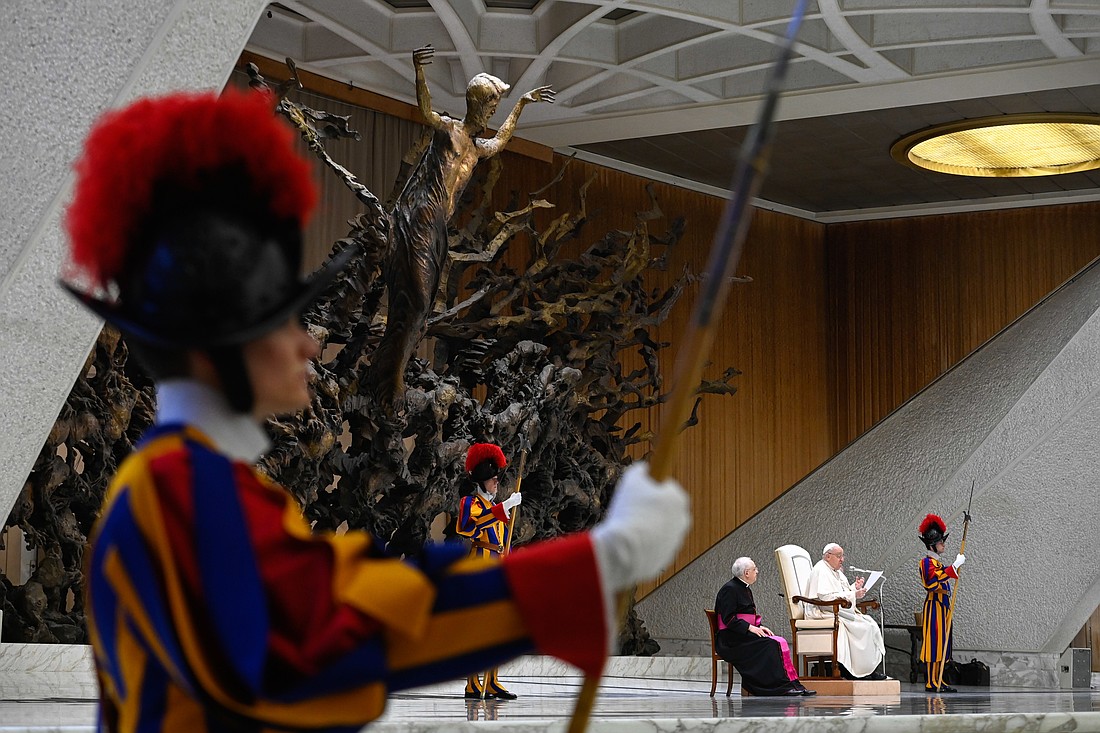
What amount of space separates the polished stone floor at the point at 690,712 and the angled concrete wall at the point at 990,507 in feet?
5.77

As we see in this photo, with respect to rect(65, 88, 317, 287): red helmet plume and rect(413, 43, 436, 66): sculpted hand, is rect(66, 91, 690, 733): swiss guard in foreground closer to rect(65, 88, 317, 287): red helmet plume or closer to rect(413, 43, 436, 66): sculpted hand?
rect(65, 88, 317, 287): red helmet plume

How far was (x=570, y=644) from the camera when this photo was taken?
53.4 inches

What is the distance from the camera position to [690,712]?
784cm

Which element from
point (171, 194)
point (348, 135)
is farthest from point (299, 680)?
point (348, 135)

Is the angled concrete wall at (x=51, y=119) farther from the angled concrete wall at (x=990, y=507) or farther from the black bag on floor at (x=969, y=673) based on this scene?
the angled concrete wall at (x=990, y=507)

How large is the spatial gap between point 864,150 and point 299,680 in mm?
18760

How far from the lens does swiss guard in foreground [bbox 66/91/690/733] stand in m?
1.30

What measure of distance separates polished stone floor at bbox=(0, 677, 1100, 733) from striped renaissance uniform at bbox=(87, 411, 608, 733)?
8.85ft

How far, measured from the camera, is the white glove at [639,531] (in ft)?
4.42

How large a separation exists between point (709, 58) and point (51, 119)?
12.2 m

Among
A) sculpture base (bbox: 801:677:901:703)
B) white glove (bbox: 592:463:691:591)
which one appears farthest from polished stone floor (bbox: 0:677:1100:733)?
white glove (bbox: 592:463:691:591)

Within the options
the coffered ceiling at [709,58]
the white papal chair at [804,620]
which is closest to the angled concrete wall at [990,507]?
the white papal chair at [804,620]

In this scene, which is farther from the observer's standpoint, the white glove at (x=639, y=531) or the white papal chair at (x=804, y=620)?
the white papal chair at (x=804, y=620)

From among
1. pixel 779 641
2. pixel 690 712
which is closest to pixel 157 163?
pixel 690 712
